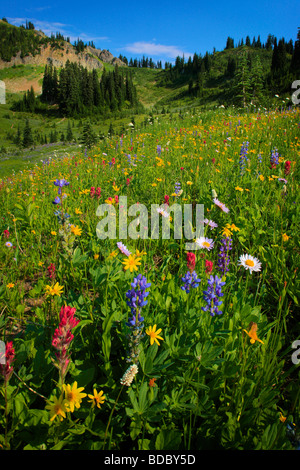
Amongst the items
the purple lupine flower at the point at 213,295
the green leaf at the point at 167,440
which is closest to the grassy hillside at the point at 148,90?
the purple lupine flower at the point at 213,295

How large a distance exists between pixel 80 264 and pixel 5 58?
232 metres

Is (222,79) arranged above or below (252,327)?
above

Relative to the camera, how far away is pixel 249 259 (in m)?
2.10

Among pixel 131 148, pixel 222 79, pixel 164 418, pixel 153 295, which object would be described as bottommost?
pixel 164 418

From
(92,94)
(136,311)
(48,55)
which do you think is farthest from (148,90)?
(136,311)

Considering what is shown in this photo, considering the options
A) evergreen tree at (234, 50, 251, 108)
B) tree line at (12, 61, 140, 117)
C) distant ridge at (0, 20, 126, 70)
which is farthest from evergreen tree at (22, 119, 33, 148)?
distant ridge at (0, 20, 126, 70)

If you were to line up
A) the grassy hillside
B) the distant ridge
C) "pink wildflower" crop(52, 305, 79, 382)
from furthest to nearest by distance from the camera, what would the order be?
the distant ridge
the grassy hillside
"pink wildflower" crop(52, 305, 79, 382)

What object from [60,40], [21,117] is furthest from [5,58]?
[21,117]

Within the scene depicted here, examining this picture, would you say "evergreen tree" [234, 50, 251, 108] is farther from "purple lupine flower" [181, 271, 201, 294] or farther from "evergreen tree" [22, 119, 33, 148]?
"evergreen tree" [22, 119, 33, 148]

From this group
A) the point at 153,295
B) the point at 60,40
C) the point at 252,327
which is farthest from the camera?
the point at 60,40

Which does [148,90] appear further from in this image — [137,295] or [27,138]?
[137,295]

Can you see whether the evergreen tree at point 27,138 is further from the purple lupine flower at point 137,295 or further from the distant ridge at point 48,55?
the distant ridge at point 48,55
